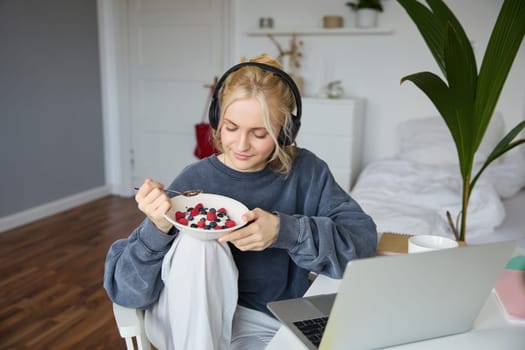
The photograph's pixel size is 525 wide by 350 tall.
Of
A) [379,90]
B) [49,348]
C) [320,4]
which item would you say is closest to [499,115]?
[379,90]

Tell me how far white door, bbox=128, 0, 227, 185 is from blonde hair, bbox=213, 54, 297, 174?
2912 millimetres

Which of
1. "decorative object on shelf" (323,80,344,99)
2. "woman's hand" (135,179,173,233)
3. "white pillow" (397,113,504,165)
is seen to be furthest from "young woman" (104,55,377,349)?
"decorative object on shelf" (323,80,344,99)

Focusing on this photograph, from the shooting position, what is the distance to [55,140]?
145 inches

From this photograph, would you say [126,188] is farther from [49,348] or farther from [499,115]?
[499,115]

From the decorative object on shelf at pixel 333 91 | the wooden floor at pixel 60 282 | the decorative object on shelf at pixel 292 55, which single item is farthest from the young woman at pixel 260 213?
the decorative object on shelf at pixel 292 55

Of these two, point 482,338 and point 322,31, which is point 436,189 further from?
point 482,338

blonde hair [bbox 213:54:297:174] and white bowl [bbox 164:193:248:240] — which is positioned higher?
blonde hair [bbox 213:54:297:174]

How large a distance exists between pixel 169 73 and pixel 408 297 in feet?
12.2

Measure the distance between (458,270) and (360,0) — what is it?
3.06m

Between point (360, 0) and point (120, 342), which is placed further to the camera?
point (360, 0)

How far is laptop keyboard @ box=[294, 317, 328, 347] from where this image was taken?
77 cm

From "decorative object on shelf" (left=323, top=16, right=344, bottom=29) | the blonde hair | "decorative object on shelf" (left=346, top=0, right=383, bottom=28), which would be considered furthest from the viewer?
"decorative object on shelf" (left=323, top=16, right=344, bottom=29)

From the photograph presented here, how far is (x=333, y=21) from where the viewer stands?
11.4ft

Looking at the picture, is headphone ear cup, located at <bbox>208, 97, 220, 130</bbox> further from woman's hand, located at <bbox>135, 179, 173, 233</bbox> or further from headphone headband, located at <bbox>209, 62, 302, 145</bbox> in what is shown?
woman's hand, located at <bbox>135, 179, 173, 233</bbox>
